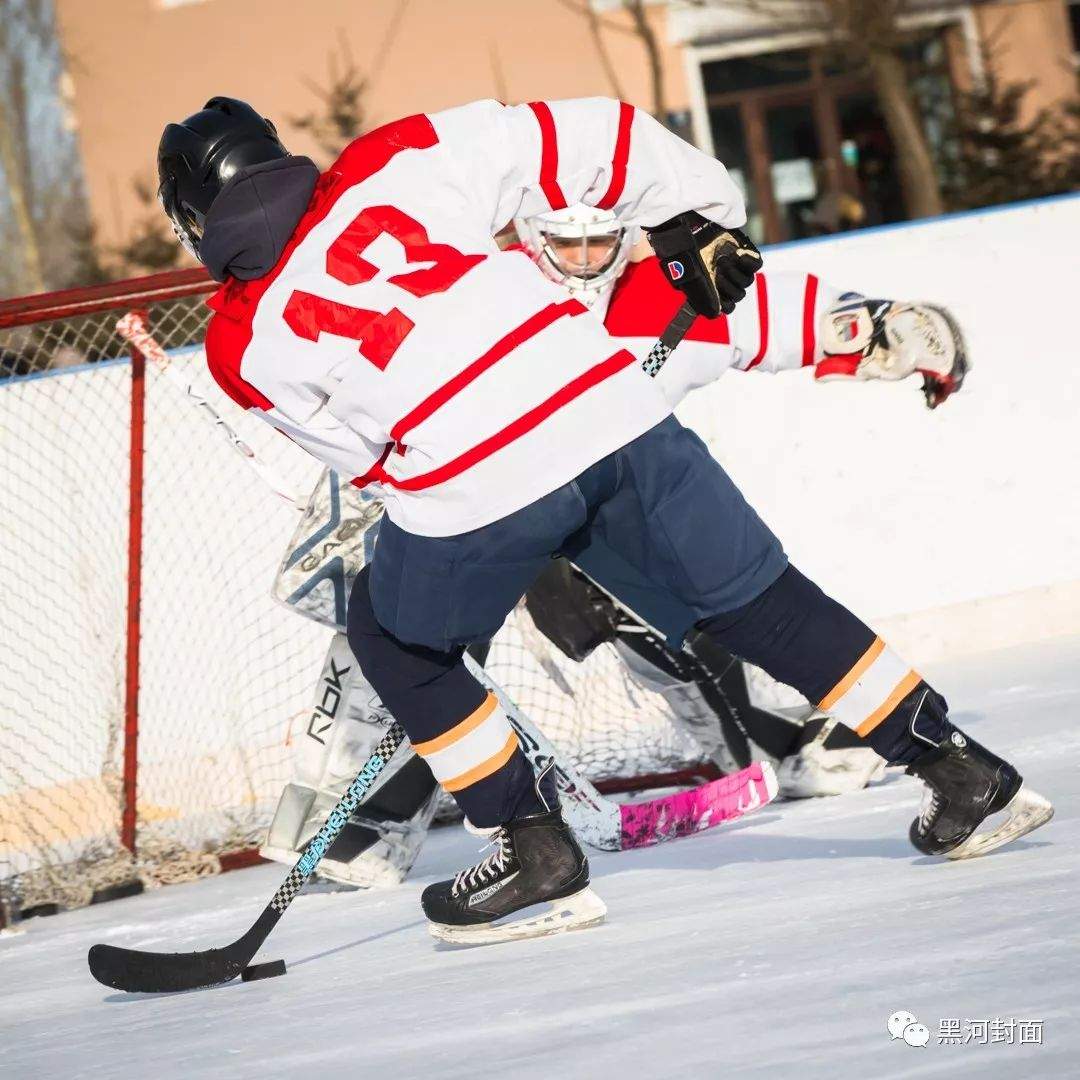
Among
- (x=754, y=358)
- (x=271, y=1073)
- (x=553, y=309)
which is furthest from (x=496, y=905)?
(x=754, y=358)

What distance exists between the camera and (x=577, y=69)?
448 inches

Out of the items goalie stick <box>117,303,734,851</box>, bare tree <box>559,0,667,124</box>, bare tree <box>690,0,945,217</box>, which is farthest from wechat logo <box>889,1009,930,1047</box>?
bare tree <box>559,0,667,124</box>

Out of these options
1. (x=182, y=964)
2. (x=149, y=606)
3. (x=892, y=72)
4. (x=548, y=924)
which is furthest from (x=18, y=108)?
(x=548, y=924)

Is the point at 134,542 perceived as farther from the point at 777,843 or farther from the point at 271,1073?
the point at 271,1073

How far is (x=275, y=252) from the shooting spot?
6.19 feet

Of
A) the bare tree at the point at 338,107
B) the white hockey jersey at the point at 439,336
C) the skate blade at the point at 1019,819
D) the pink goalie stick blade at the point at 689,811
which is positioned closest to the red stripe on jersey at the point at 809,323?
the pink goalie stick blade at the point at 689,811

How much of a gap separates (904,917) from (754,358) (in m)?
1.12

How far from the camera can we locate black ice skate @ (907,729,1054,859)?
1996 mm

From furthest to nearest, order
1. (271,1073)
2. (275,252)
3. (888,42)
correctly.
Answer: (888,42)
(275,252)
(271,1073)

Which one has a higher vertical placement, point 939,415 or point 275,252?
point 275,252

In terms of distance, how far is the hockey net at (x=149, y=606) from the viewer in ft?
12.4

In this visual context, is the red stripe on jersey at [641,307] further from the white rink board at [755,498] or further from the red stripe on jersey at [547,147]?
the white rink board at [755,498]

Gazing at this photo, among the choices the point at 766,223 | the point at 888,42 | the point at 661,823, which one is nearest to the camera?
the point at 661,823

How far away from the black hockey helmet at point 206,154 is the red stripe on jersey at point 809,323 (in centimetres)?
96
